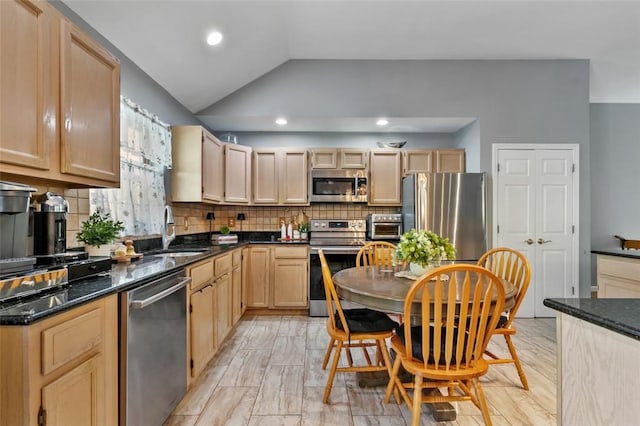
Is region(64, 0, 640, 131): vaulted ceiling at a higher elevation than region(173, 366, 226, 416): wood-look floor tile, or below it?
higher

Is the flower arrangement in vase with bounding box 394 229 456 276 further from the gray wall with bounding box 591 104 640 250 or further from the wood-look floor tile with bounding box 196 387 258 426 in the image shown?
the gray wall with bounding box 591 104 640 250

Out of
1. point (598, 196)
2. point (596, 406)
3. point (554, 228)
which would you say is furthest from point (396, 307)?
point (598, 196)

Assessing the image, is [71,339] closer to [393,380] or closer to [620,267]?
[393,380]

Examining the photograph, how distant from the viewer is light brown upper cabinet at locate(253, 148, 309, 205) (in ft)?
14.1

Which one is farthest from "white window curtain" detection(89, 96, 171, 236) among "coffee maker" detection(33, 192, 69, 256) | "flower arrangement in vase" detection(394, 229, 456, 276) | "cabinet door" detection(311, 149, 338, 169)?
"flower arrangement in vase" detection(394, 229, 456, 276)

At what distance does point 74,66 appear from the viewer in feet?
4.98

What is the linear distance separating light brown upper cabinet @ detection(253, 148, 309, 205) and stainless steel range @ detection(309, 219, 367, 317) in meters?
0.46

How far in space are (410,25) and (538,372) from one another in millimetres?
3331

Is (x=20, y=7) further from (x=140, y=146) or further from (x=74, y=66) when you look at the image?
(x=140, y=146)

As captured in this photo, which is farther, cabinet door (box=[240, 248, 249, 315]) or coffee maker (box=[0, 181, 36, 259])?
cabinet door (box=[240, 248, 249, 315])

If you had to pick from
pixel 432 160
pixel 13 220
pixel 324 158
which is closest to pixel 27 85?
pixel 13 220

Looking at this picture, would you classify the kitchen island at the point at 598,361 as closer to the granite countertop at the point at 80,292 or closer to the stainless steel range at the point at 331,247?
the granite countertop at the point at 80,292

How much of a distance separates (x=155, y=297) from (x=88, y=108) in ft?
3.32

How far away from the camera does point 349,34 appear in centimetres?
338
